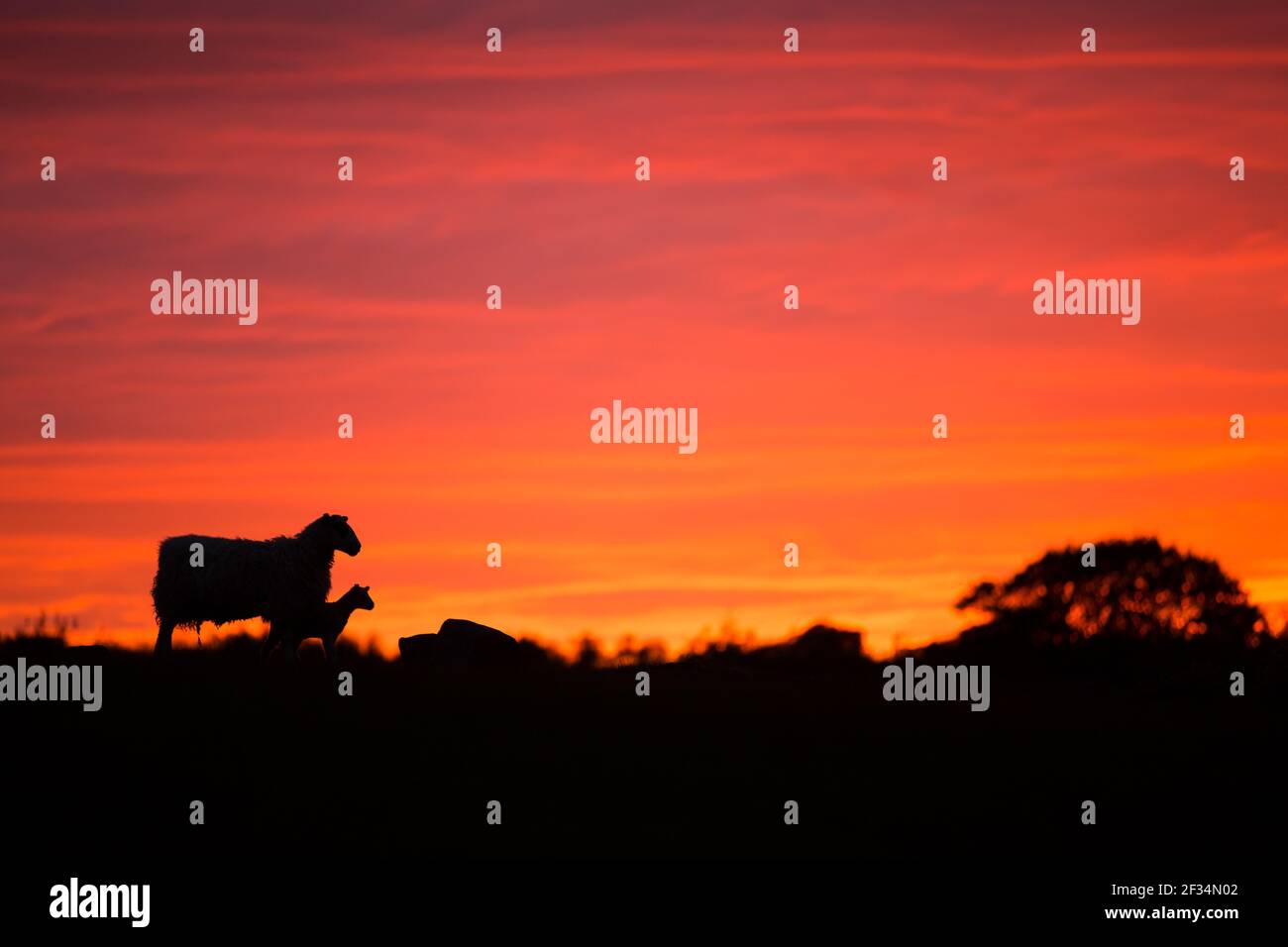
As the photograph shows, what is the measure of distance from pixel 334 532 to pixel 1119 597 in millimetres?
23580

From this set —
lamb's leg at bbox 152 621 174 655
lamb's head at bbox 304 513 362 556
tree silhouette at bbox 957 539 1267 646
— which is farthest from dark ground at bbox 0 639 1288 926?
tree silhouette at bbox 957 539 1267 646

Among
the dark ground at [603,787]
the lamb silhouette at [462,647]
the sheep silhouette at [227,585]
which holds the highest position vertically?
the sheep silhouette at [227,585]

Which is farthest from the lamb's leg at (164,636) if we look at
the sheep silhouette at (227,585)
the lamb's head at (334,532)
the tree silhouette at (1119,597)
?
the tree silhouette at (1119,597)

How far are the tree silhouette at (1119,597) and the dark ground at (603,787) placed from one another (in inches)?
731

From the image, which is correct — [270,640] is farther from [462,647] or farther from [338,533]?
[462,647]

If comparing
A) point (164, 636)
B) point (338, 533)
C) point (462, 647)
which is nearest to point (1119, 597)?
point (462, 647)

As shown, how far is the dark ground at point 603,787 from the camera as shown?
1454cm

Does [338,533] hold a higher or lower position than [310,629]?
higher

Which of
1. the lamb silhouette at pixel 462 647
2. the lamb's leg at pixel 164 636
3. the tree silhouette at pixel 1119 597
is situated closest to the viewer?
the lamb's leg at pixel 164 636

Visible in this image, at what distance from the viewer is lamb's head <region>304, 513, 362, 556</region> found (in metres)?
24.5

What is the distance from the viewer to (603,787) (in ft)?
53.8

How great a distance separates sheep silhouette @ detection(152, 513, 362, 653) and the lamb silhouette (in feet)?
8.42

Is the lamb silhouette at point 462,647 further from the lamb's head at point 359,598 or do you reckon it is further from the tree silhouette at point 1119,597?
the tree silhouette at point 1119,597
